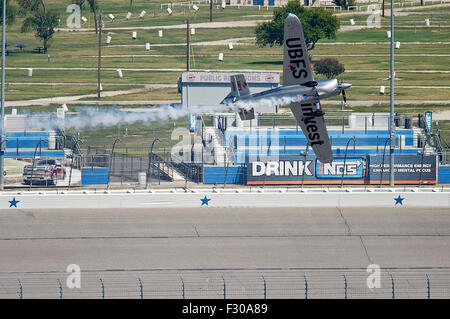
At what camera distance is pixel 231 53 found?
4904 inches

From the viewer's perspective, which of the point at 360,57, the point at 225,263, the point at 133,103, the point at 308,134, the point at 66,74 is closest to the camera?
the point at 225,263

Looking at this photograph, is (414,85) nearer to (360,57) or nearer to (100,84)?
(360,57)

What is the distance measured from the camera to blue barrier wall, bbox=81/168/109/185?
5494cm

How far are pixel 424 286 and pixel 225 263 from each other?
10.2 metres

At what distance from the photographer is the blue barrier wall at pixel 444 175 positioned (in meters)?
57.4

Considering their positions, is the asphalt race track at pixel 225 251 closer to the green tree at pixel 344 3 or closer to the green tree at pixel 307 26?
the green tree at pixel 307 26

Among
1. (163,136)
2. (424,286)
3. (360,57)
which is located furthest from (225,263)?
(360,57)

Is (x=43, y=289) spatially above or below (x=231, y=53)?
below

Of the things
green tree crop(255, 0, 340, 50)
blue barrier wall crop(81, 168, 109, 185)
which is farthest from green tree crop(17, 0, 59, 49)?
blue barrier wall crop(81, 168, 109, 185)

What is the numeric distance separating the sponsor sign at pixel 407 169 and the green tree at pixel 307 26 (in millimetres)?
64904

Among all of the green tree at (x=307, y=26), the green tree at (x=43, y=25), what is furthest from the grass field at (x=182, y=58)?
the green tree at (x=307, y=26)

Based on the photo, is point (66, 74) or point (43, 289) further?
point (66, 74)

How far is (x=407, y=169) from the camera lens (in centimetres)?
5662

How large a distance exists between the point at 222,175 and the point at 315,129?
23.5ft
